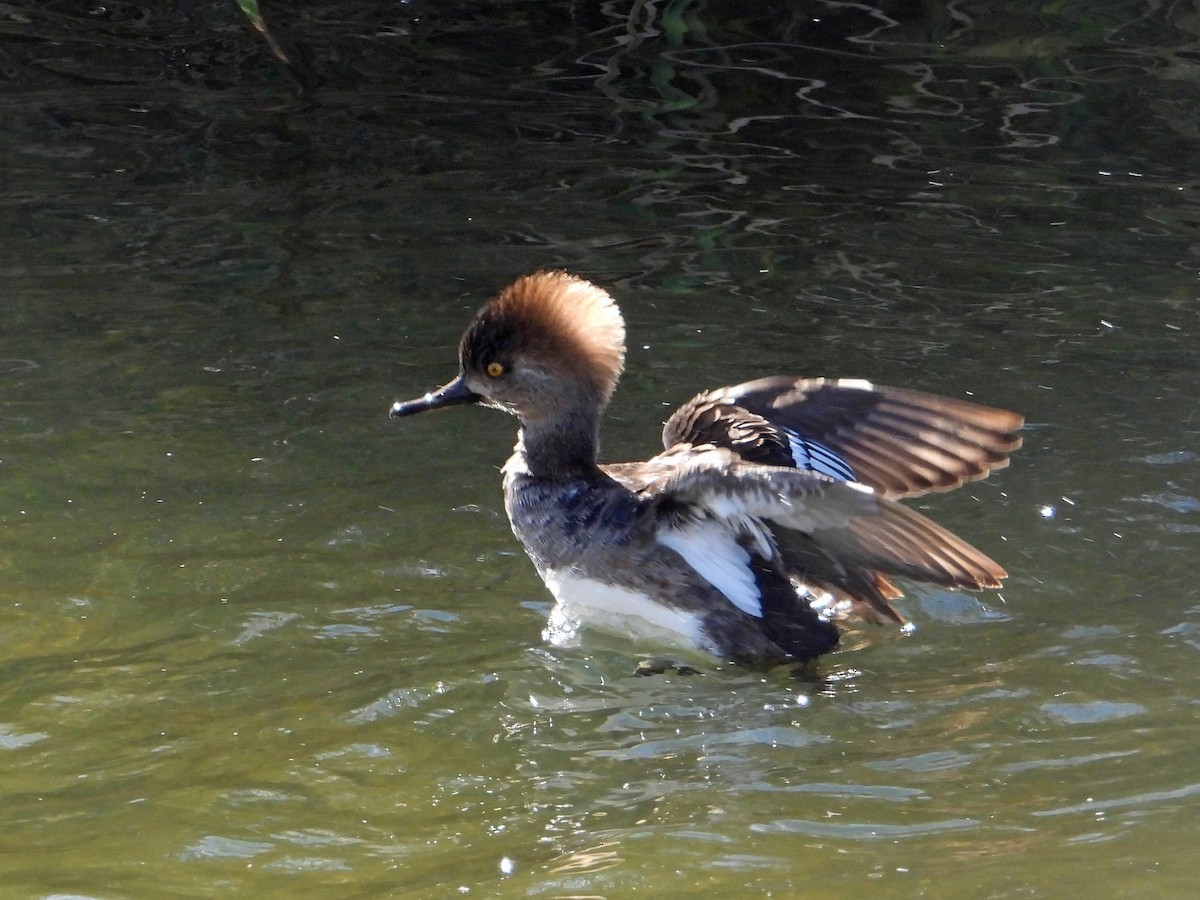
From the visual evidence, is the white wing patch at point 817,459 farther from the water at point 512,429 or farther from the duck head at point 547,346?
the duck head at point 547,346

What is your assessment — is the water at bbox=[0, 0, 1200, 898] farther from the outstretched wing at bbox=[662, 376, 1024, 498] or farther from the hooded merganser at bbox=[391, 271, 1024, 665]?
the outstretched wing at bbox=[662, 376, 1024, 498]

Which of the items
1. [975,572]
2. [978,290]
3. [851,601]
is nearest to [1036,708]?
[975,572]

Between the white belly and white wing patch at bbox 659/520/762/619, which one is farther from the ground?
white wing patch at bbox 659/520/762/619

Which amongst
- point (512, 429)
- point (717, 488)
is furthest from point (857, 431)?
point (512, 429)

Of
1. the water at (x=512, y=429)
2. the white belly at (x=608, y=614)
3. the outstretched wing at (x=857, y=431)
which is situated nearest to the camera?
the water at (x=512, y=429)

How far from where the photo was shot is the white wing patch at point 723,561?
5.48 metres

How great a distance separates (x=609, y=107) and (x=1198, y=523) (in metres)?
Answer: 7.25

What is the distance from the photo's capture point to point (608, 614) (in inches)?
224

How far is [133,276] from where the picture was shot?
351 inches

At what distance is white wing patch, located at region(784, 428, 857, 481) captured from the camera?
18.4 ft

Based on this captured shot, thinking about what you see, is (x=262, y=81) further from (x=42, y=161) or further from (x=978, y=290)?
(x=978, y=290)

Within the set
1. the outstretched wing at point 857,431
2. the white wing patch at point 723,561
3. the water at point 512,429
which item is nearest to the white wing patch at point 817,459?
the outstretched wing at point 857,431

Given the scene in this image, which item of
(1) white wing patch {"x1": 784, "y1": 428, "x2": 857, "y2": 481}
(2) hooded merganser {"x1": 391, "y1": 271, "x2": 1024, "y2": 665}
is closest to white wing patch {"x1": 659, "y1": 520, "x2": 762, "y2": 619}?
(2) hooded merganser {"x1": 391, "y1": 271, "x2": 1024, "y2": 665}

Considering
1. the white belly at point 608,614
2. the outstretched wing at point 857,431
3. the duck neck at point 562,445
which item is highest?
the outstretched wing at point 857,431
